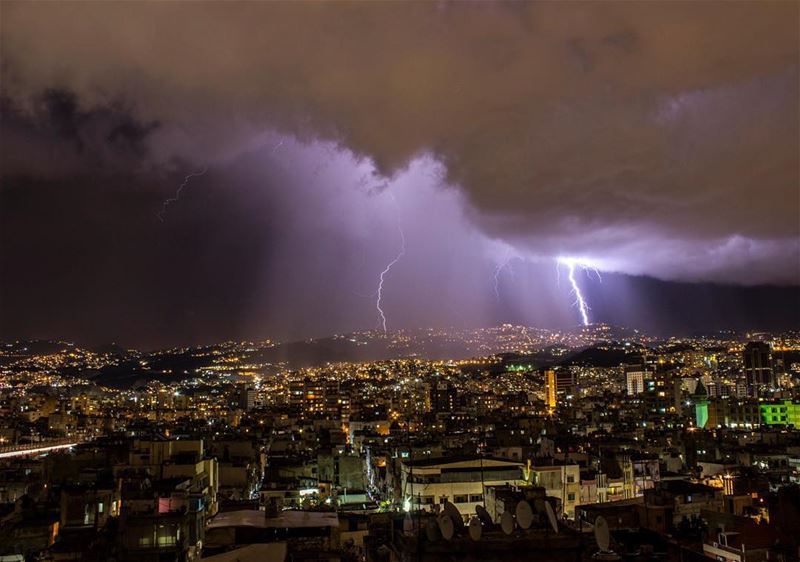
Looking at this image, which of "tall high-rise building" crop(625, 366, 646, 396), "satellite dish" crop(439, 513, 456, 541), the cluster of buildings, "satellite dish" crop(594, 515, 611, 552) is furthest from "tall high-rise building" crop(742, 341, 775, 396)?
"satellite dish" crop(439, 513, 456, 541)

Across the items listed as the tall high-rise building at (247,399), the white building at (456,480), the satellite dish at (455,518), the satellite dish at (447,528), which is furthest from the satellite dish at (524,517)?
the tall high-rise building at (247,399)

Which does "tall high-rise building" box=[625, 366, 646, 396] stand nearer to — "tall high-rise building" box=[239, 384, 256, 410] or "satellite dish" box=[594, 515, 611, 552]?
"tall high-rise building" box=[239, 384, 256, 410]

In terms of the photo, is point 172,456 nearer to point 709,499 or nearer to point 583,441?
point 709,499

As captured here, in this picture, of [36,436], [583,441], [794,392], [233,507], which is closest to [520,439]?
[583,441]

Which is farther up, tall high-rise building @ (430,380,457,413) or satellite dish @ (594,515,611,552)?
tall high-rise building @ (430,380,457,413)

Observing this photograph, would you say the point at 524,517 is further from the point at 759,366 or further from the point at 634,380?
the point at 634,380

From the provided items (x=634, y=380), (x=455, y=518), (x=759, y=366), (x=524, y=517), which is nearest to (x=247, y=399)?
(x=634, y=380)

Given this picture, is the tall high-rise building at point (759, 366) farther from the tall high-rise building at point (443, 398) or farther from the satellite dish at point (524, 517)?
the satellite dish at point (524, 517)

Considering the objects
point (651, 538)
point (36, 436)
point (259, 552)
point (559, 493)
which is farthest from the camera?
point (36, 436)
